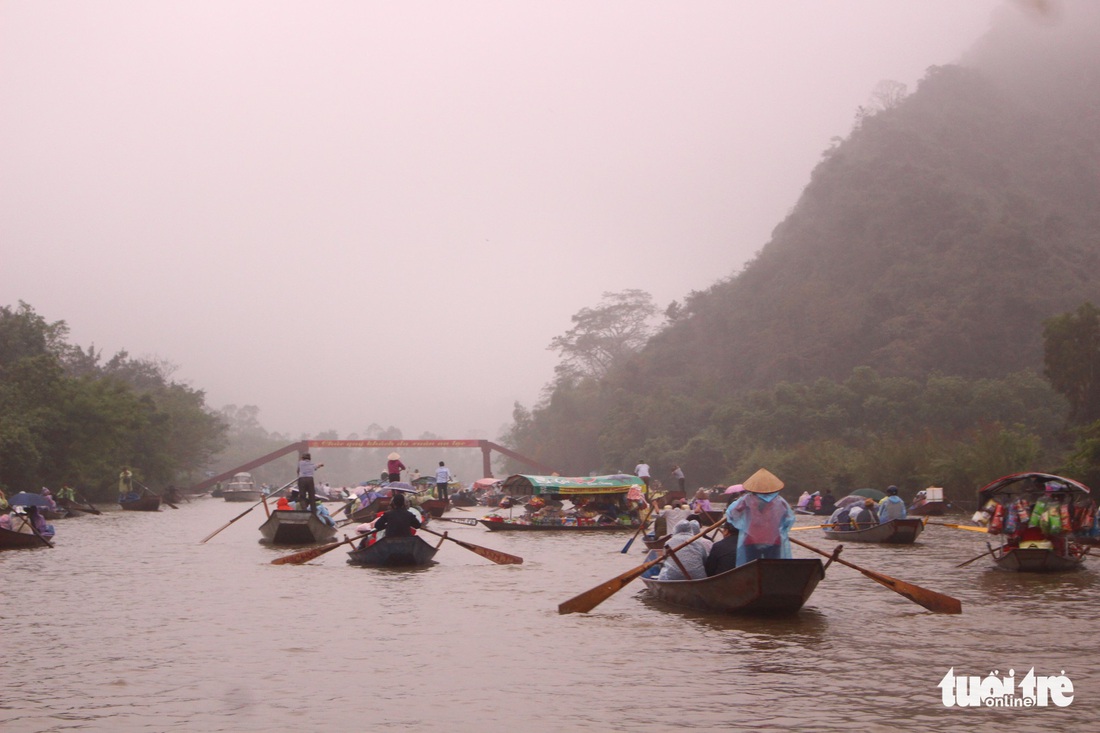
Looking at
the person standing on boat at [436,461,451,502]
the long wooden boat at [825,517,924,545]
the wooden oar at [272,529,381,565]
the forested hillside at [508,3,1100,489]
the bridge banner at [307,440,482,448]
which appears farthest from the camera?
the bridge banner at [307,440,482,448]

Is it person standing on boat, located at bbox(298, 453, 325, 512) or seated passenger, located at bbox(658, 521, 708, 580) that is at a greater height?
person standing on boat, located at bbox(298, 453, 325, 512)

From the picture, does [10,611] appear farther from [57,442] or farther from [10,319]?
[10,319]

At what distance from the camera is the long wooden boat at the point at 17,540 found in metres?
18.5

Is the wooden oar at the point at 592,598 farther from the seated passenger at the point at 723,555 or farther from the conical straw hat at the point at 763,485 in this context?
the conical straw hat at the point at 763,485

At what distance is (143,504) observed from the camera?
40.0 metres

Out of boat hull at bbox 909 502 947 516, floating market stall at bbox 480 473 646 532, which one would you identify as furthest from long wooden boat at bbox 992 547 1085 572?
boat hull at bbox 909 502 947 516

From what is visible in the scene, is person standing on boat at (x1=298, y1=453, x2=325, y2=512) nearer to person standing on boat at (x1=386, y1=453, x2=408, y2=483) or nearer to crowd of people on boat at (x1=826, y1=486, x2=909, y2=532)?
person standing on boat at (x1=386, y1=453, x2=408, y2=483)

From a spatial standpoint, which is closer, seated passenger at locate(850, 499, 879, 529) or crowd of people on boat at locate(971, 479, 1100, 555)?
crowd of people on boat at locate(971, 479, 1100, 555)

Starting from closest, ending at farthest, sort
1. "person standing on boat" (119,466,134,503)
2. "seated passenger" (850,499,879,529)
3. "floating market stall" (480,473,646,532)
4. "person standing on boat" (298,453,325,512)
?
"seated passenger" (850,499,879,529) → "person standing on boat" (298,453,325,512) → "floating market stall" (480,473,646,532) → "person standing on boat" (119,466,134,503)

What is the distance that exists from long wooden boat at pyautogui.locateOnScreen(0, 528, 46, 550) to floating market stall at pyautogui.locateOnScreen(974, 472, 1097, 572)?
15558 millimetres

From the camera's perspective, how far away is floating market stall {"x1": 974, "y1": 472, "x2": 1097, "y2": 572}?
14000mm

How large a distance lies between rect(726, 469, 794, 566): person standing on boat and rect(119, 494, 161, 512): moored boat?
3366 cm

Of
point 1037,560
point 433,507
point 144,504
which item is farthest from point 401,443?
point 1037,560

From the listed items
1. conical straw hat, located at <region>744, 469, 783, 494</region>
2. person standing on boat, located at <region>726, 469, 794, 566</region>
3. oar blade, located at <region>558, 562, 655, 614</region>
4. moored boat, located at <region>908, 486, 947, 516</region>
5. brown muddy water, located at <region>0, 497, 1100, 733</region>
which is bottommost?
brown muddy water, located at <region>0, 497, 1100, 733</region>
